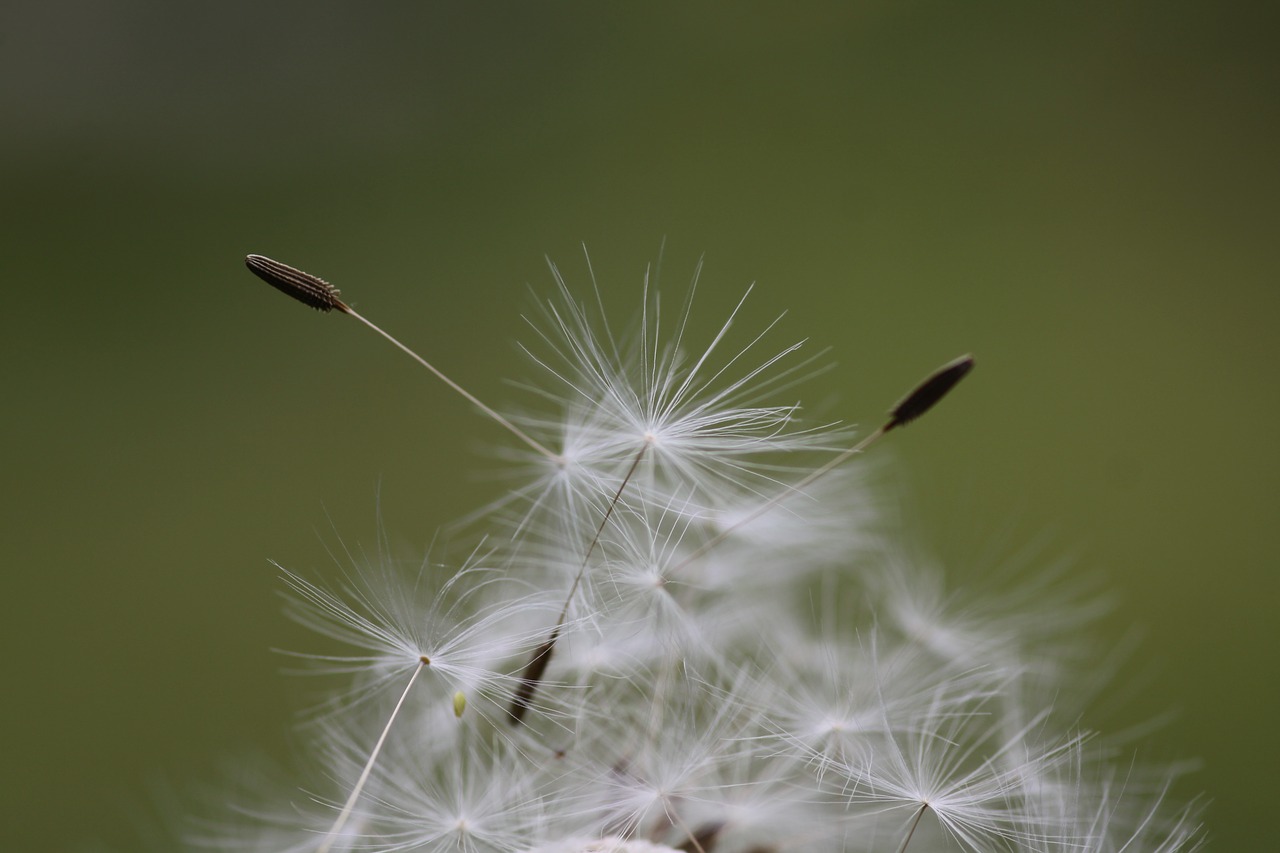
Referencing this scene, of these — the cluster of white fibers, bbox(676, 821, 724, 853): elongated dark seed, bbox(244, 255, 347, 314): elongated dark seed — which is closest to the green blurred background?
the cluster of white fibers

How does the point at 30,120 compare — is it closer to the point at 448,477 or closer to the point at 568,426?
the point at 448,477

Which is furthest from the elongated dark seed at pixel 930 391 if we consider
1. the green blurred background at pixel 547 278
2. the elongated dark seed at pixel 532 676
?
the green blurred background at pixel 547 278

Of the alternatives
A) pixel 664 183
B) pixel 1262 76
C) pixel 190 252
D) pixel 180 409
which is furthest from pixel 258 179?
pixel 1262 76

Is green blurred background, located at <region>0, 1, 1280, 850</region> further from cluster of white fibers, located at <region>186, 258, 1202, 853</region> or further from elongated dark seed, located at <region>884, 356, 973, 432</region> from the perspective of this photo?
elongated dark seed, located at <region>884, 356, 973, 432</region>

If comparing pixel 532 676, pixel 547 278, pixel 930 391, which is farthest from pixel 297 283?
pixel 547 278

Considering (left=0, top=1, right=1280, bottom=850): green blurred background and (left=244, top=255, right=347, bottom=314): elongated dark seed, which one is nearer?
(left=244, top=255, right=347, bottom=314): elongated dark seed

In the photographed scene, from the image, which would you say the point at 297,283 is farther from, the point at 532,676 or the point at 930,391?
the point at 930,391

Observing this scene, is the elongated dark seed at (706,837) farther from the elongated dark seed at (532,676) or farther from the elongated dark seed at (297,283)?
the elongated dark seed at (297,283)
